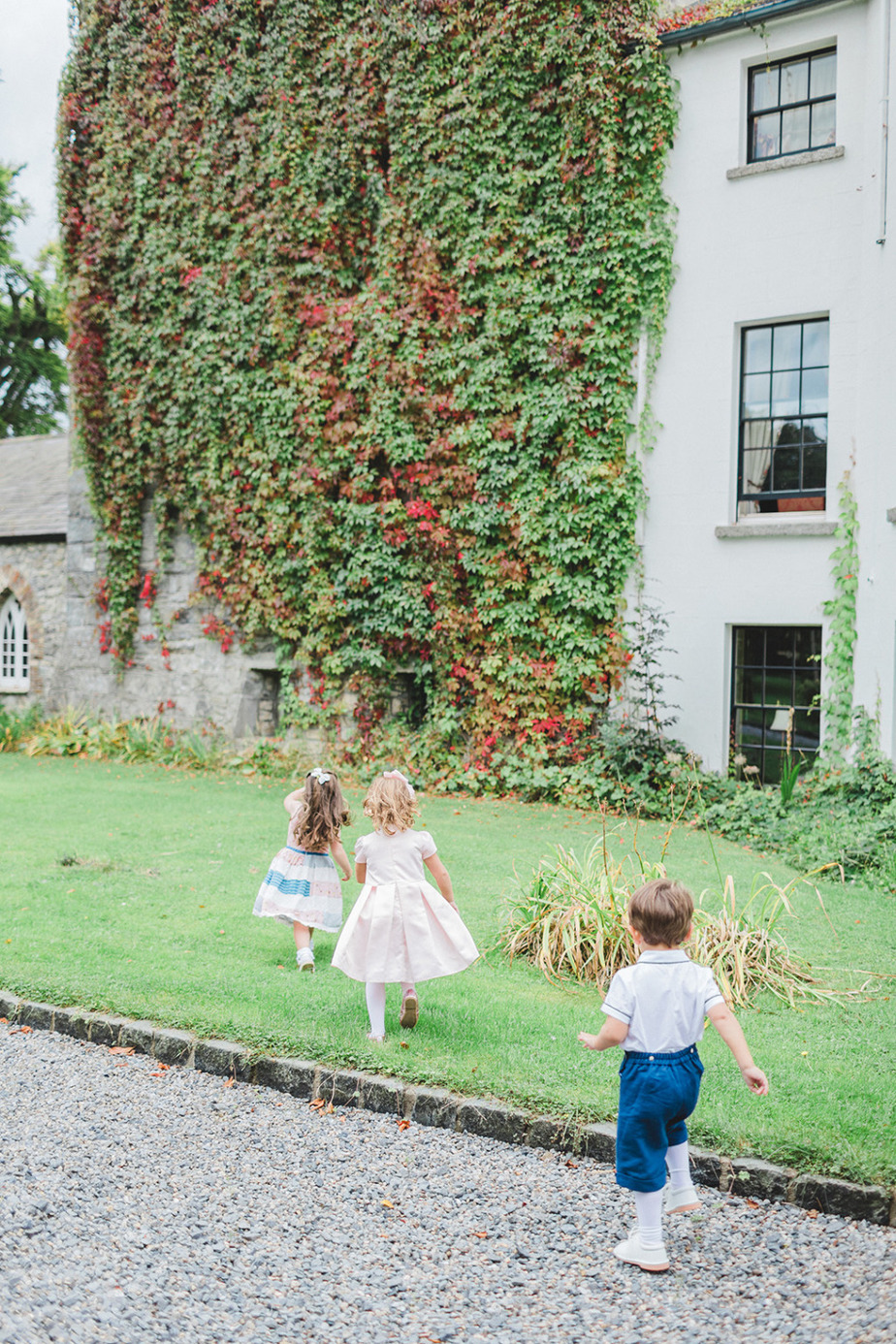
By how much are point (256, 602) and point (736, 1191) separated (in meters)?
12.2

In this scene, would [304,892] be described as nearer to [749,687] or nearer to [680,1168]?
[680,1168]

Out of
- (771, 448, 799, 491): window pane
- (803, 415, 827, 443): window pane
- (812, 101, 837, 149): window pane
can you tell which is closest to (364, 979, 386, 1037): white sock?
(771, 448, 799, 491): window pane

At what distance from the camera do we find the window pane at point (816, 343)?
11680 mm

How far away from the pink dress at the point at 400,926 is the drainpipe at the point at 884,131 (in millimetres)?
9297

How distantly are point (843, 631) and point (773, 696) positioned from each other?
1164 mm

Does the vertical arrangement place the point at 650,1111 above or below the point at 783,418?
below

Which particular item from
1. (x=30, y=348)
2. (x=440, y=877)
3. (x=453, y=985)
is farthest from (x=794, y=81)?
(x=30, y=348)

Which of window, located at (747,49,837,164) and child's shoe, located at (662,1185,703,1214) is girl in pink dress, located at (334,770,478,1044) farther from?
window, located at (747,49,837,164)

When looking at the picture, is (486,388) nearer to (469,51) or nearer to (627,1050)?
(469,51)

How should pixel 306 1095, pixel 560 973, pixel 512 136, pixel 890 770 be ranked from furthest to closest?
pixel 512 136, pixel 890 770, pixel 560 973, pixel 306 1095

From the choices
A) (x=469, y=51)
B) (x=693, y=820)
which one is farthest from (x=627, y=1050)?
(x=469, y=51)

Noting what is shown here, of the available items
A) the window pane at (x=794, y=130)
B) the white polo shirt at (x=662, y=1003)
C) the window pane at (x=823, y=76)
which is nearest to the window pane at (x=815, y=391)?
the window pane at (x=794, y=130)

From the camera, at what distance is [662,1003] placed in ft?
10.5

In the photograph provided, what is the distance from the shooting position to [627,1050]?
3.23 meters
